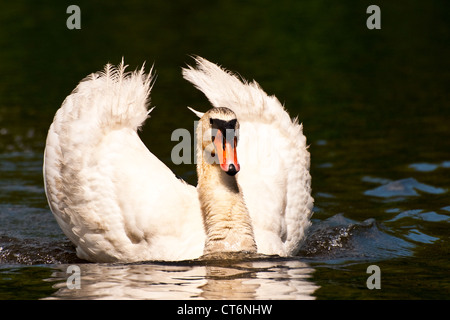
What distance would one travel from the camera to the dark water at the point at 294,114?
8234mm

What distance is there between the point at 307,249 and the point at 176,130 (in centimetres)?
654

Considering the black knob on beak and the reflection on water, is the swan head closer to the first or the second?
the black knob on beak

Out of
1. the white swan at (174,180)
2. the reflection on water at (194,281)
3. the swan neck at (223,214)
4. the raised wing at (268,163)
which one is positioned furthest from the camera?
the raised wing at (268,163)

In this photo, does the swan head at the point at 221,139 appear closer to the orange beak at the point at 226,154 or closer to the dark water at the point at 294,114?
the orange beak at the point at 226,154

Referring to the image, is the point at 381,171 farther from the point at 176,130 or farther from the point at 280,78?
the point at 280,78

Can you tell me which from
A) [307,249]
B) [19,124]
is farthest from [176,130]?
[307,249]

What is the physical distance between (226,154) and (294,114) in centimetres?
831

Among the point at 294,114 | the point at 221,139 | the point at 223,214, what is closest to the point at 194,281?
the point at 223,214

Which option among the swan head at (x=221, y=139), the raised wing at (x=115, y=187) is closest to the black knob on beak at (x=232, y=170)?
the swan head at (x=221, y=139)

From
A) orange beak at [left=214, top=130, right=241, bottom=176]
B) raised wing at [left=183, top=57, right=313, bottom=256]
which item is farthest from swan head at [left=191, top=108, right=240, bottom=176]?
raised wing at [left=183, top=57, right=313, bottom=256]

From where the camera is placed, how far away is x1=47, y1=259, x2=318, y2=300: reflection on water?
759cm

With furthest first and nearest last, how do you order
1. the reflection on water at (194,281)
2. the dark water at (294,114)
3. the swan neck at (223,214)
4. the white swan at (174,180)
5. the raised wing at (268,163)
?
the raised wing at (268,163), the white swan at (174,180), the swan neck at (223,214), the dark water at (294,114), the reflection on water at (194,281)

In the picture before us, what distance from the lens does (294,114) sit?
16.5 metres

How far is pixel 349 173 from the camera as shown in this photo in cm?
1317
